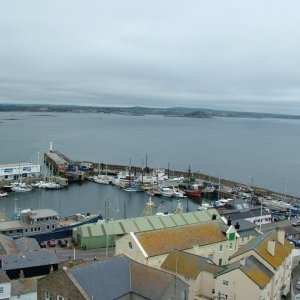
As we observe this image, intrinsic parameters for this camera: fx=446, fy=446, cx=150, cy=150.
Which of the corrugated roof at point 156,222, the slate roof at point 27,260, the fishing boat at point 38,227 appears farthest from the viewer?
the fishing boat at point 38,227

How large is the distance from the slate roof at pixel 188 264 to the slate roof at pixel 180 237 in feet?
5.91

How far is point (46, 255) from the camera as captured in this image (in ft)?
86.0

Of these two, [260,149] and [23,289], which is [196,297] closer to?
[23,289]

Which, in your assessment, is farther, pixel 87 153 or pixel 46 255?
pixel 87 153

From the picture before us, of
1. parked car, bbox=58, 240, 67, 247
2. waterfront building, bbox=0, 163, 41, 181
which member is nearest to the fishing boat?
parked car, bbox=58, 240, 67, 247

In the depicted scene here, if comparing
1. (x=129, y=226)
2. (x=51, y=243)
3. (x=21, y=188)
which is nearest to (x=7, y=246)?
(x=51, y=243)

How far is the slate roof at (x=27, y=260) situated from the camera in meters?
25.0

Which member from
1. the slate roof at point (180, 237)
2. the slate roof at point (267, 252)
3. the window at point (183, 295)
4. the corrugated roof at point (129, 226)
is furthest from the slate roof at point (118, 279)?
the corrugated roof at point (129, 226)

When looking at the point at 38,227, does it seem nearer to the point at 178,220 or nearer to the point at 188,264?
the point at 178,220

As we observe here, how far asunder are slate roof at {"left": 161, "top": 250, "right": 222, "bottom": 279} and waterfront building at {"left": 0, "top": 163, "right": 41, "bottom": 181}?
174 ft

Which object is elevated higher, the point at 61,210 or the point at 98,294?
the point at 98,294

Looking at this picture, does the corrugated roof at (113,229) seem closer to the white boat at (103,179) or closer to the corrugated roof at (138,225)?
the corrugated roof at (138,225)

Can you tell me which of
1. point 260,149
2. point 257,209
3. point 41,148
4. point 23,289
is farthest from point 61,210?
point 260,149

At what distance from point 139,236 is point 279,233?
27.2ft
